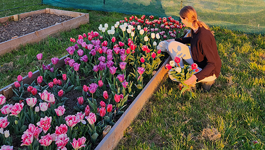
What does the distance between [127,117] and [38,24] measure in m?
4.43

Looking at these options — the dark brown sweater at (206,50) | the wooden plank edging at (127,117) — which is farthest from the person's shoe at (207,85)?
the wooden plank edging at (127,117)

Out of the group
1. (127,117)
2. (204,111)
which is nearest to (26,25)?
(127,117)

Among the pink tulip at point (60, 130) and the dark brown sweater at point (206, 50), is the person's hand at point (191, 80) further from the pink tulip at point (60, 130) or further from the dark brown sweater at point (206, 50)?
the pink tulip at point (60, 130)

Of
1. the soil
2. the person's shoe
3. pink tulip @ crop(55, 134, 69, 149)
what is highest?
the soil

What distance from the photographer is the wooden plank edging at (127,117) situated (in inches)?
72.5

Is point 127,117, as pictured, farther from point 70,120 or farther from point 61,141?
point 61,141

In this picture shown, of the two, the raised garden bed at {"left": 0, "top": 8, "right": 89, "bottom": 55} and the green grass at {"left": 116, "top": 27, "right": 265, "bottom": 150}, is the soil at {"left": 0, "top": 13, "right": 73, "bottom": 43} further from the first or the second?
the green grass at {"left": 116, "top": 27, "right": 265, "bottom": 150}

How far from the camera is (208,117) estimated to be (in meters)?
2.52

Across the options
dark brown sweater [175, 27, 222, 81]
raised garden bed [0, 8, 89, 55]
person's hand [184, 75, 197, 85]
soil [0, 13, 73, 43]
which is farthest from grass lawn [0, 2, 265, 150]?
soil [0, 13, 73, 43]

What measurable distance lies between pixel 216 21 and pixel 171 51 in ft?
12.4

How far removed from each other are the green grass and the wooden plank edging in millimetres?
82

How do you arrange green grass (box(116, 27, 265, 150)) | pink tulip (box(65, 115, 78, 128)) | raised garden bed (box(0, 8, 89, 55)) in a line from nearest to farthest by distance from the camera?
pink tulip (box(65, 115, 78, 128)) → green grass (box(116, 27, 265, 150)) → raised garden bed (box(0, 8, 89, 55))

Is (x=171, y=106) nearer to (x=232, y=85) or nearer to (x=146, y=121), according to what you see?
(x=146, y=121)

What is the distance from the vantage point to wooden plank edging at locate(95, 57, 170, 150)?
6.04 ft
